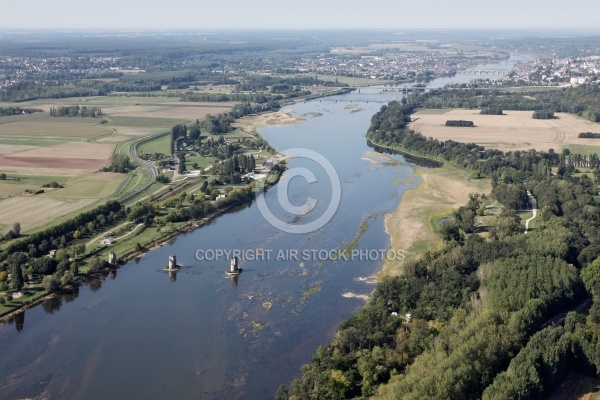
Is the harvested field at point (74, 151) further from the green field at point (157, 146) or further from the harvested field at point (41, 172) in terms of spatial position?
the harvested field at point (41, 172)

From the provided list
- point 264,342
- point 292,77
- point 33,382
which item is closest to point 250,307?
point 264,342

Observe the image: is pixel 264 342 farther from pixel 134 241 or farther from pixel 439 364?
pixel 134 241

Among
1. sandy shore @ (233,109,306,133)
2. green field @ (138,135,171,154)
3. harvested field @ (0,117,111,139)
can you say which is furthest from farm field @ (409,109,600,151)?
harvested field @ (0,117,111,139)

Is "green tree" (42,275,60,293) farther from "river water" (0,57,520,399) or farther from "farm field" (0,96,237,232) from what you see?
"farm field" (0,96,237,232)

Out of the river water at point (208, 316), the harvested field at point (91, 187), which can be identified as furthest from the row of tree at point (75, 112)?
the river water at point (208, 316)

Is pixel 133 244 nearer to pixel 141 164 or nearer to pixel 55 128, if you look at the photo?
pixel 141 164

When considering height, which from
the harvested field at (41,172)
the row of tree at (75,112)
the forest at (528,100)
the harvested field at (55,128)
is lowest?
the harvested field at (41,172)
